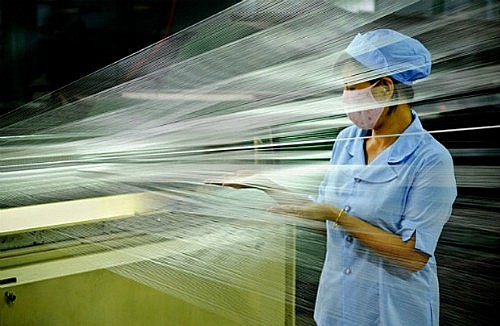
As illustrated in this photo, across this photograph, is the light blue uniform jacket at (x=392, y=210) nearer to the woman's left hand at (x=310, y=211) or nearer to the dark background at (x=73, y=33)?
the woman's left hand at (x=310, y=211)

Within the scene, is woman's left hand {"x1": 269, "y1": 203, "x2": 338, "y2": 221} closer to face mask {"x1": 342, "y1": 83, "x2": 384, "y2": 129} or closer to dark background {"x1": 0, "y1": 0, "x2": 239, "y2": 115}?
face mask {"x1": 342, "y1": 83, "x2": 384, "y2": 129}

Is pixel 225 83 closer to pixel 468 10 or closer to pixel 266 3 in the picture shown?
pixel 266 3

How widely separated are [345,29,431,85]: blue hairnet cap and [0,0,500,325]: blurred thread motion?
0.5 inches

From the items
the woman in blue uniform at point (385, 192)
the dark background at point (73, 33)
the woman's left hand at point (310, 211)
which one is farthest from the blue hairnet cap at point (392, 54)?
the dark background at point (73, 33)

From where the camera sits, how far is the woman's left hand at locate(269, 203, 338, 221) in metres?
0.81

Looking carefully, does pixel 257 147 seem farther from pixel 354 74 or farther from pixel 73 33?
pixel 73 33

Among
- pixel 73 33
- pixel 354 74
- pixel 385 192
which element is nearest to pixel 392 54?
pixel 354 74

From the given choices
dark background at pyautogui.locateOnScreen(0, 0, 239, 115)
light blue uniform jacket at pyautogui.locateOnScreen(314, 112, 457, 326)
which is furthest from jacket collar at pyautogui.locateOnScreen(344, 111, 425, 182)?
dark background at pyautogui.locateOnScreen(0, 0, 239, 115)

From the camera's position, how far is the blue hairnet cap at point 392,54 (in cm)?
75

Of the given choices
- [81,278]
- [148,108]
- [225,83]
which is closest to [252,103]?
[225,83]

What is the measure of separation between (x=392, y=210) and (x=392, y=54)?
20 centimetres

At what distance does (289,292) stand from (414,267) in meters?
0.16

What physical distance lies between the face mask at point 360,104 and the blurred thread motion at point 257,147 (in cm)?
1

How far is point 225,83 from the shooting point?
0.87 m
